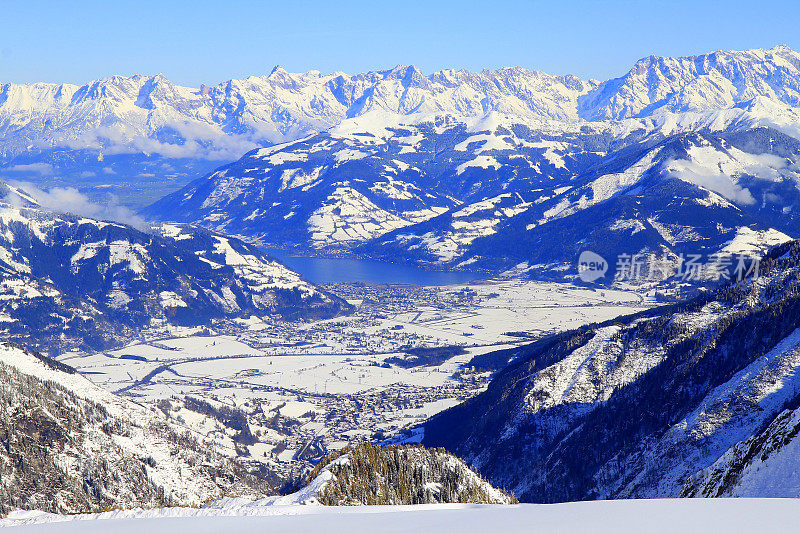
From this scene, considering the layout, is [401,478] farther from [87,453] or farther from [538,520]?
[87,453]

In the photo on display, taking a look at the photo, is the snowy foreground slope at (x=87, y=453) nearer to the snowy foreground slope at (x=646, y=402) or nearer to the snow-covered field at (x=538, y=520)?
the snowy foreground slope at (x=646, y=402)

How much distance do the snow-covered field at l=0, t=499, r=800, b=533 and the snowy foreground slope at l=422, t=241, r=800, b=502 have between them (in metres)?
41.6

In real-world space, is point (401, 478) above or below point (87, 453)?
above

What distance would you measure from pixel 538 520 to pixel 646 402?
113942 mm

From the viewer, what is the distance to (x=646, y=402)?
150 m

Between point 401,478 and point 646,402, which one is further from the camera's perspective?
point 646,402

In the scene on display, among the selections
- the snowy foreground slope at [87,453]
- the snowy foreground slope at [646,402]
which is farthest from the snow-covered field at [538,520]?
the snowy foreground slope at [87,453]

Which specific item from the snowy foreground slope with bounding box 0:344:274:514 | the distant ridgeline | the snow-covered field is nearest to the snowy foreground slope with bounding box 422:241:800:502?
the distant ridgeline

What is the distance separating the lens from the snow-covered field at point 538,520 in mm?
39938

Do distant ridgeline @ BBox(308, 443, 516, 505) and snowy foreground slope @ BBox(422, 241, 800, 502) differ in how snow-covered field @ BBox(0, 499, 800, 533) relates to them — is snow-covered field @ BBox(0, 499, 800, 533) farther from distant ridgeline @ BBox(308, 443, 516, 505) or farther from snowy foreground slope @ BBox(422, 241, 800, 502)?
snowy foreground slope @ BBox(422, 241, 800, 502)

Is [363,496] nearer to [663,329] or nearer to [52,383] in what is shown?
[52,383]

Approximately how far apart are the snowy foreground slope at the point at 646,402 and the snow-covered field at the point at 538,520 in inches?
1637

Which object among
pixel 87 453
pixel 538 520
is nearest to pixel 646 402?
pixel 87 453

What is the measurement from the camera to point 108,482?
133250mm
